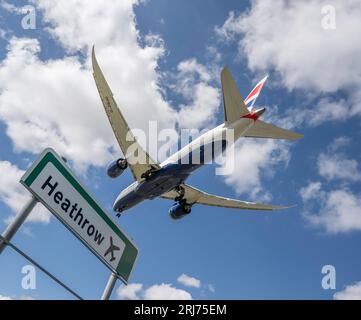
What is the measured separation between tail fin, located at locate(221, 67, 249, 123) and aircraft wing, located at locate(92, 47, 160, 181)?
263 inches

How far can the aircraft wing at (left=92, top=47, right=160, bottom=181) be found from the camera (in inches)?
985

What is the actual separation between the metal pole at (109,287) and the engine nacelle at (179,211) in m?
28.6

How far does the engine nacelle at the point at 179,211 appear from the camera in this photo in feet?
110

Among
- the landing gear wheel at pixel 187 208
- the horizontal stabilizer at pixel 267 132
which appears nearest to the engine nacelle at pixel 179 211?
the landing gear wheel at pixel 187 208

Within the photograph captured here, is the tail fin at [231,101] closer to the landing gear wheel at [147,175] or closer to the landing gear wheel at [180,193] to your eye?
the landing gear wheel at [147,175]

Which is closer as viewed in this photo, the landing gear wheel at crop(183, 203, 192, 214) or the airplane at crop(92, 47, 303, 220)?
the airplane at crop(92, 47, 303, 220)

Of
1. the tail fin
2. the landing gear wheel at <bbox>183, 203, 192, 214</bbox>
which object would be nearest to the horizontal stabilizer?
the tail fin

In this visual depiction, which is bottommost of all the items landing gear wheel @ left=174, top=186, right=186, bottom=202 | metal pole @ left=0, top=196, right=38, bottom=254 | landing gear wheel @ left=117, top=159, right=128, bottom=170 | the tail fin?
metal pole @ left=0, top=196, right=38, bottom=254

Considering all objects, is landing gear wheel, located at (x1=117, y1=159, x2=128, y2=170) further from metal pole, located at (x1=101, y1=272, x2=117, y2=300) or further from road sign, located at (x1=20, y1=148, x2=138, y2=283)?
metal pole, located at (x1=101, y1=272, x2=117, y2=300)

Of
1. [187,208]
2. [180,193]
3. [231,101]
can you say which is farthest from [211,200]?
[231,101]

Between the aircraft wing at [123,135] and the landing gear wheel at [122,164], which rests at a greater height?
the aircraft wing at [123,135]

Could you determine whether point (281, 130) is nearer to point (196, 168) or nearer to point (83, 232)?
point (196, 168)

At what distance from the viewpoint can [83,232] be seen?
4695mm

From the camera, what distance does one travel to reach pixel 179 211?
33656mm
